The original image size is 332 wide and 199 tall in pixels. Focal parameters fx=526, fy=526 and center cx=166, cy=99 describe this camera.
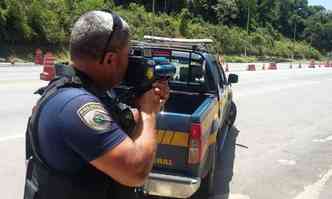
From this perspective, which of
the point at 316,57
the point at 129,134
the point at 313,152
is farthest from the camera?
the point at 316,57

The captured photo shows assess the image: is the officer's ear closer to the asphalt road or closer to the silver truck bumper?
the silver truck bumper

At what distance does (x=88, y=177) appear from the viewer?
6.39ft

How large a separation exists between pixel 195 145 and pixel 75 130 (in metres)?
3.04

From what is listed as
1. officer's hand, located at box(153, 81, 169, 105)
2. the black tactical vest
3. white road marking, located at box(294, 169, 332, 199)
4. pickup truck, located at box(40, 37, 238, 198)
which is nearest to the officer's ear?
the black tactical vest

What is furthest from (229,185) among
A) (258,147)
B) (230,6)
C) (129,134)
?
(230,6)

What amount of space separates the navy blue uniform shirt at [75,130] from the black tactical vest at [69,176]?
32 mm

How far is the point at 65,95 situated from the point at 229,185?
486cm

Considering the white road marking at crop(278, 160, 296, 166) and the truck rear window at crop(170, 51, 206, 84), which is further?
the white road marking at crop(278, 160, 296, 166)

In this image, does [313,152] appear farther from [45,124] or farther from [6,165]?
[45,124]

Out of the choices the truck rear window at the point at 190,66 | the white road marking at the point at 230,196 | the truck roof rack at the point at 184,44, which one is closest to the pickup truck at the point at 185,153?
the white road marking at the point at 230,196

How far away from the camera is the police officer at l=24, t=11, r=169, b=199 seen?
1.88 meters

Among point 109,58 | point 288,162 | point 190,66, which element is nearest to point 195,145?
point 190,66

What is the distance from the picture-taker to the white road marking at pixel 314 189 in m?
6.25

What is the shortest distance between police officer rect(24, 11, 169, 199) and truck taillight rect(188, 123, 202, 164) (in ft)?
9.02
